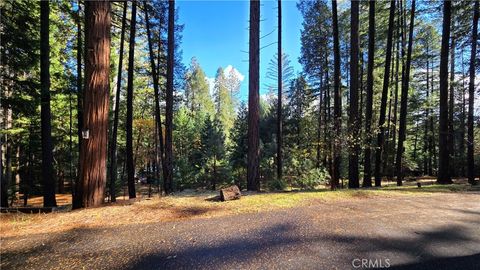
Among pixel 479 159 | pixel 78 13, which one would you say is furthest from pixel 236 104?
pixel 78 13

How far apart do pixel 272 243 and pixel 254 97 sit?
5823 millimetres

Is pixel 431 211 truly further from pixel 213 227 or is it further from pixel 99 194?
pixel 99 194

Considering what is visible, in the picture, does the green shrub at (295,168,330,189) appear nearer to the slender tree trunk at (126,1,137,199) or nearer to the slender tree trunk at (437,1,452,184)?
the slender tree trunk at (437,1,452,184)

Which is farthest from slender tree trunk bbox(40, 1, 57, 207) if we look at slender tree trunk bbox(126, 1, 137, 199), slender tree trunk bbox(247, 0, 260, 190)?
slender tree trunk bbox(247, 0, 260, 190)

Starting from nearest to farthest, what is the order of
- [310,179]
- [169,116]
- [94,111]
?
[94,111] < [169,116] < [310,179]

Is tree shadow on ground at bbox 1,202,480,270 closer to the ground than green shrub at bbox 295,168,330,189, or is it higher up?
higher up

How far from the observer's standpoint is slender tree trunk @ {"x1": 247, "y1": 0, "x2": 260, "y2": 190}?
29.6 feet

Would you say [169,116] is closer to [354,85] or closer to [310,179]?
[310,179]

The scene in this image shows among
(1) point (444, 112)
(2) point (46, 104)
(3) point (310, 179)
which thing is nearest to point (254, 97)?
(2) point (46, 104)

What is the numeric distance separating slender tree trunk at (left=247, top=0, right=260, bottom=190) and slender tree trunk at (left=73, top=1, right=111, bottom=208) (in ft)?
14.3

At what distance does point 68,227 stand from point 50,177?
773cm

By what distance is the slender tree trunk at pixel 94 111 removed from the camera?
5.81 metres

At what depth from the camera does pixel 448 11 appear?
1232 cm

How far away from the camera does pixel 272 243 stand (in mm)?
3814
